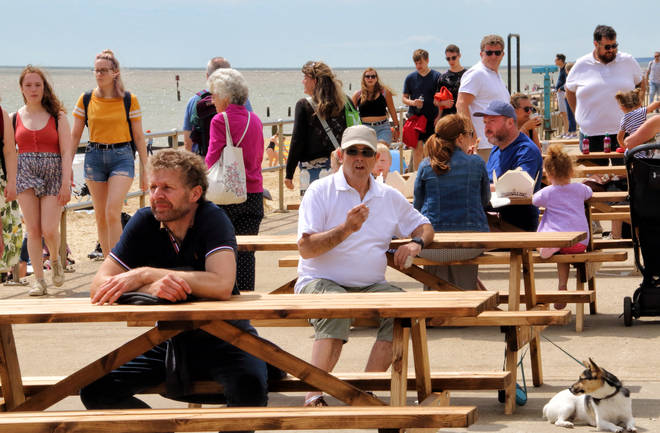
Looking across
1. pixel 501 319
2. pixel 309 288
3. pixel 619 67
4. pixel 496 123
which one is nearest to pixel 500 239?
pixel 501 319

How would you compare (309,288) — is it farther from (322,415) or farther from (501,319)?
(322,415)

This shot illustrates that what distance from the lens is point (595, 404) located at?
16.5 ft

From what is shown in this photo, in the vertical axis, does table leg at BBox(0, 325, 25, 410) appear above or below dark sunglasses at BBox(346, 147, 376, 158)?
below

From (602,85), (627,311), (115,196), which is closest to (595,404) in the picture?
(627,311)

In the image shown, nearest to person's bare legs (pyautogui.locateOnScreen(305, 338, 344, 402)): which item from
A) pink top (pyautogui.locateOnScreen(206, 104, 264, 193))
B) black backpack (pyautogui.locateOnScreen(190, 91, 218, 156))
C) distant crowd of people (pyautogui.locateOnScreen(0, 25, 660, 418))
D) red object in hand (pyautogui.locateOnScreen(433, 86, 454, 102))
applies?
distant crowd of people (pyautogui.locateOnScreen(0, 25, 660, 418))

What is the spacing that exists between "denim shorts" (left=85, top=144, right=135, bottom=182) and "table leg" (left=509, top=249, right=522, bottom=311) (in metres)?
4.13

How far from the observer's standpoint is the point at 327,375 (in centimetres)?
427

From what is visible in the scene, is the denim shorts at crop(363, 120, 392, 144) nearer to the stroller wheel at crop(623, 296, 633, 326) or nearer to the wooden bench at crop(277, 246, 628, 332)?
the wooden bench at crop(277, 246, 628, 332)

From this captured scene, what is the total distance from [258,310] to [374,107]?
8499 mm

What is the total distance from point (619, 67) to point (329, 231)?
6.66 m

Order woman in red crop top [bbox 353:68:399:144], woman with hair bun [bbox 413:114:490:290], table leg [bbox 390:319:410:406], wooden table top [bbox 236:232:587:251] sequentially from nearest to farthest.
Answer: table leg [bbox 390:319:410:406] < wooden table top [bbox 236:232:587:251] < woman with hair bun [bbox 413:114:490:290] < woman in red crop top [bbox 353:68:399:144]

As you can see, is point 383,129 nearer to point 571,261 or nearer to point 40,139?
point 40,139

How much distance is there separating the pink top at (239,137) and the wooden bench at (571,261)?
927mm

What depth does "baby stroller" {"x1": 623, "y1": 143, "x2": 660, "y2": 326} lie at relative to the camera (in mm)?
6609
